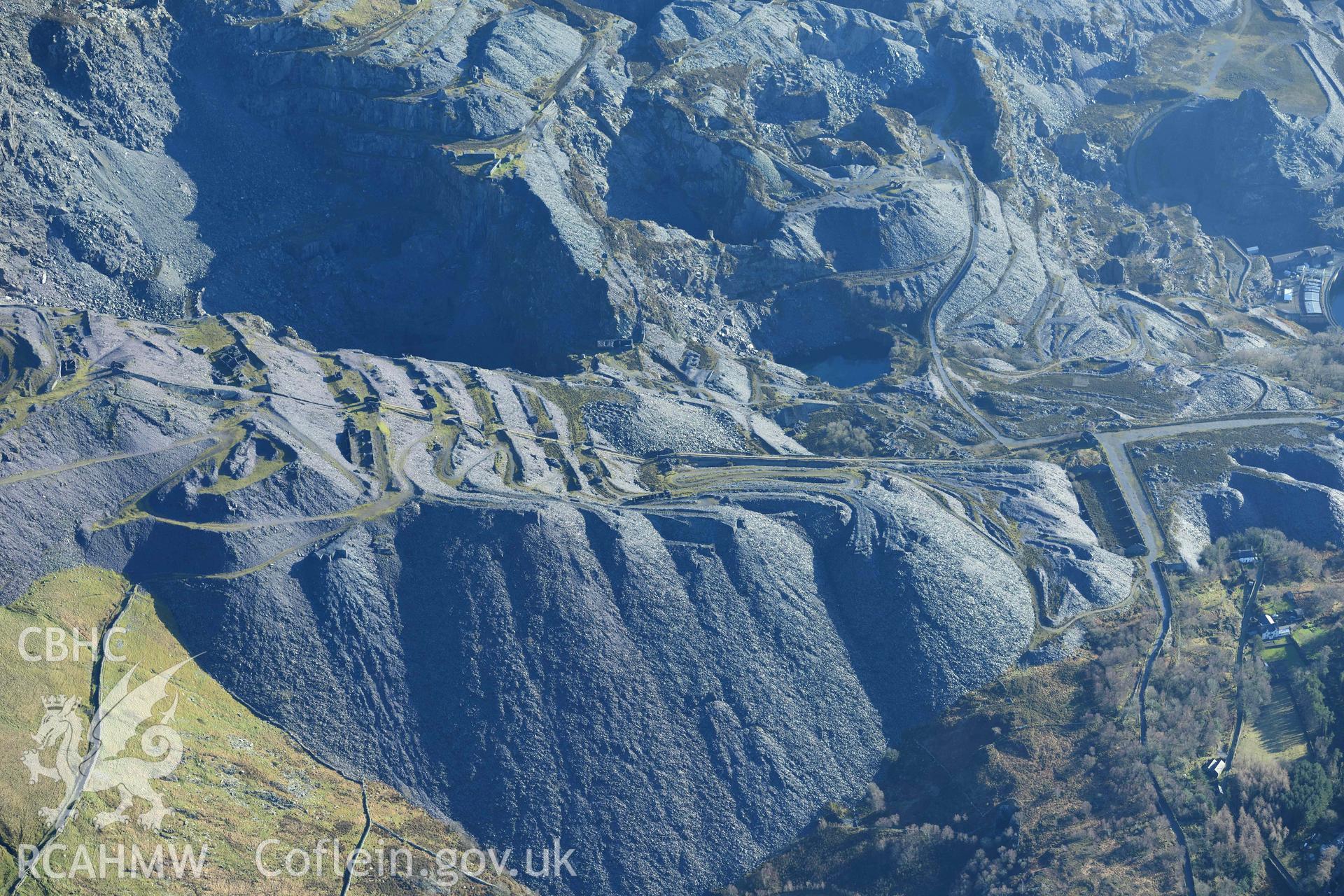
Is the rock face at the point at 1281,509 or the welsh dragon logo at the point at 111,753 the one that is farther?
the rock face at the point at 1281,509

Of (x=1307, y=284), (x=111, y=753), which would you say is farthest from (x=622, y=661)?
(x=1307, y=284)

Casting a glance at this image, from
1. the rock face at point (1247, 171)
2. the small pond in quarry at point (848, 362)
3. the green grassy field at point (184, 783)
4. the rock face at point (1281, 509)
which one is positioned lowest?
the green grassy field at point (184, 783)

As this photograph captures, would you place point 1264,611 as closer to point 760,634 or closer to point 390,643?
point 760,634

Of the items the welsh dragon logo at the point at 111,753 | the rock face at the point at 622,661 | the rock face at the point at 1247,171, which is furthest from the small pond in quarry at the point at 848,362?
the welsh dragon logo at the point at 111,753

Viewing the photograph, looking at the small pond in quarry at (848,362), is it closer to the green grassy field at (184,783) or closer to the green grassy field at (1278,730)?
the green grassy field at (1278,730)

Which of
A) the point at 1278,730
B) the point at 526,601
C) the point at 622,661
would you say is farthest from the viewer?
the point at 1278,730

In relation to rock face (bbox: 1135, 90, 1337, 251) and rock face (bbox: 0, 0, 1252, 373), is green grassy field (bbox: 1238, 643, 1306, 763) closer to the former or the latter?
rock face (bbox: 0, 0, 1252, 373)

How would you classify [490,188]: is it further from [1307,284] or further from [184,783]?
[1307,284]

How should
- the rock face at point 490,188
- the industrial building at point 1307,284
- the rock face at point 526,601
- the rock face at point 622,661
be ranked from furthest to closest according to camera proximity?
the industrial building at point 1307,284 < the rock face at point 490,188 < the rock face at point 526,601 < the rock face at point 622,661
